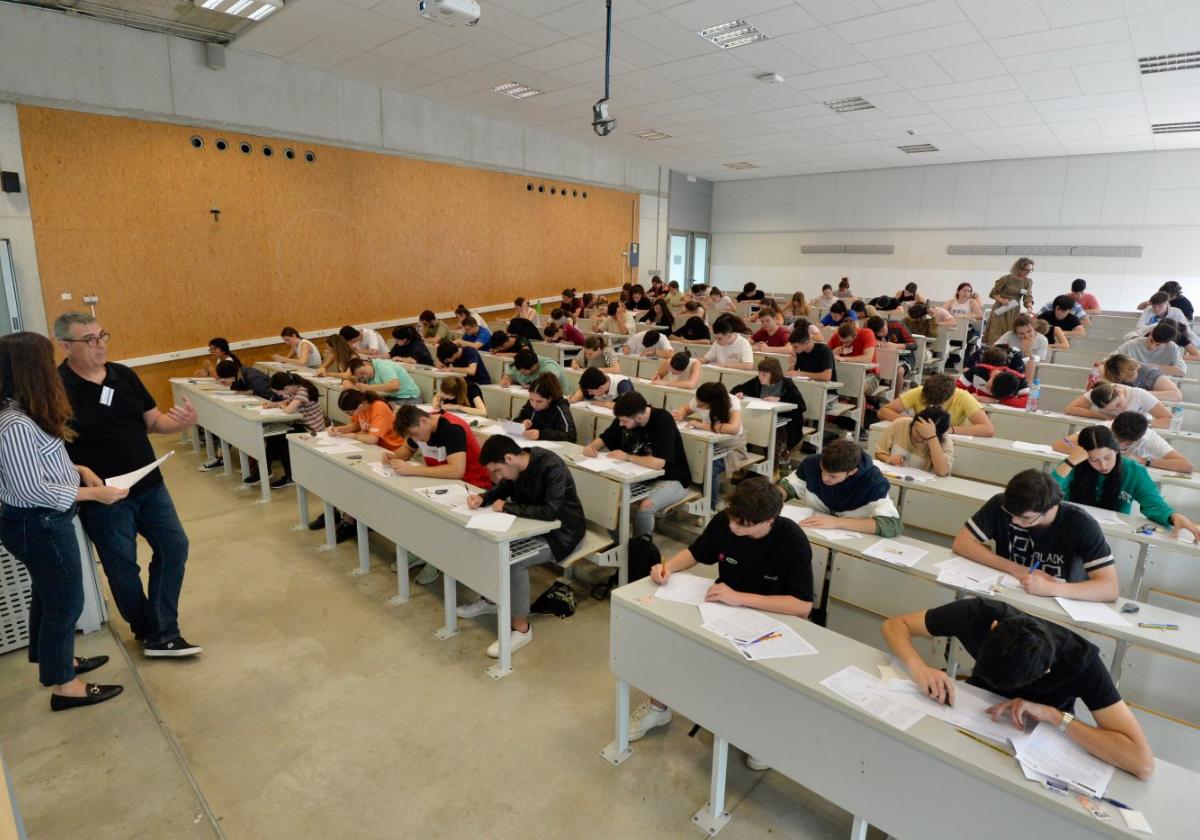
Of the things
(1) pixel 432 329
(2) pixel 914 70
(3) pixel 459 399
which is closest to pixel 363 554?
(3) pixel 459 399

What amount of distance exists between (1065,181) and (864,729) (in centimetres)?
1386

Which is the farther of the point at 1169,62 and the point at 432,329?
the point at 432,329

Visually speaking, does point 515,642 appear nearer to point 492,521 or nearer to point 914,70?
point 492,521

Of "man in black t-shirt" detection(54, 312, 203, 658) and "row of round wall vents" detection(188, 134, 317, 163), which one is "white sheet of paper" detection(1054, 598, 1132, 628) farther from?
"row of round wall vents" detection(188, 134, 317, 163)

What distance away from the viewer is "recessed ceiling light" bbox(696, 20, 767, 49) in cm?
631

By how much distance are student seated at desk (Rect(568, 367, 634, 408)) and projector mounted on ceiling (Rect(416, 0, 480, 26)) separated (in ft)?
8.92

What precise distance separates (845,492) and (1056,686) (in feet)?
4.80

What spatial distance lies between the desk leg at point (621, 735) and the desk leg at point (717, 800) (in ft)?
1.27

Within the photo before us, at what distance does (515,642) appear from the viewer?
10.9ft

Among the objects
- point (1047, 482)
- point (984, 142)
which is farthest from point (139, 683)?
point (984, 142)

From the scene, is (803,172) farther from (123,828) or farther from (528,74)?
(123,828)

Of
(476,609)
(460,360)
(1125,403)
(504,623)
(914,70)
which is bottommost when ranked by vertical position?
(476,609)

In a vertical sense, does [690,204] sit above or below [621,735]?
above

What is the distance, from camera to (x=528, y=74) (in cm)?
811
